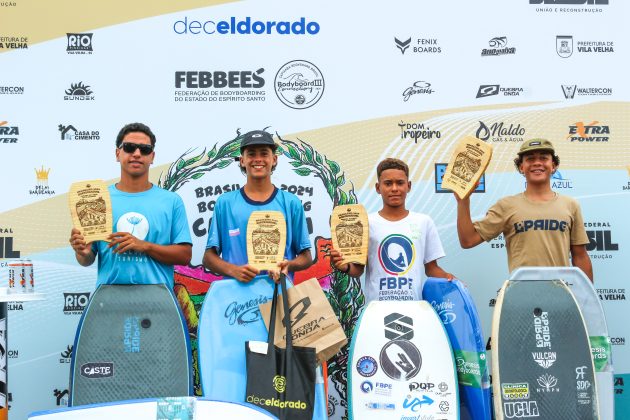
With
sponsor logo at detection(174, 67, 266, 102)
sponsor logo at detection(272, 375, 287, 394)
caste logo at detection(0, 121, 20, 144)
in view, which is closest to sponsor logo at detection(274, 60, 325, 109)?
sponsor logo at detection(174, 67, 266, 102)

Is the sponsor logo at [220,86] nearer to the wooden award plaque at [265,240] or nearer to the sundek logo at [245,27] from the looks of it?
the sundek logo at [245,27]

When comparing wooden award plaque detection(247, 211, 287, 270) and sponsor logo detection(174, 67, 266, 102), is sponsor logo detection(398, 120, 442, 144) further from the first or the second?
wooden award plaque detection(247, 211, 287, 270)

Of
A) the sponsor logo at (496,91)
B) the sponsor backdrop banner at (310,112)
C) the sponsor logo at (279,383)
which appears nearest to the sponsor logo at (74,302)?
the sponsor backdrop banner at (310,112)

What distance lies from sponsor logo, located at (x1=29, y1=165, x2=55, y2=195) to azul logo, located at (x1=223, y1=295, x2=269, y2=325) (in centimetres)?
174

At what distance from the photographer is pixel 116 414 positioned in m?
2.12

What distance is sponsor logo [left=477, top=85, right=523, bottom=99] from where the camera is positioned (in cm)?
458

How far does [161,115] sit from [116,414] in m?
2.70

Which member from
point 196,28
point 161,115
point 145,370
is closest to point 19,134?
point 161,115

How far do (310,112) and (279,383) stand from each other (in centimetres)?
200

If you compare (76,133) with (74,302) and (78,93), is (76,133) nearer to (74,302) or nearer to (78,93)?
(78,93)

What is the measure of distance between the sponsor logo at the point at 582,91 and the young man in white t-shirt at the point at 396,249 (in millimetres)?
1488

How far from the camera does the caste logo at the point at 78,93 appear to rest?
14.5 ft

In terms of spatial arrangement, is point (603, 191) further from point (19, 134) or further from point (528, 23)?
point (19, 134)

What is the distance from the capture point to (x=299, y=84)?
452 cm
